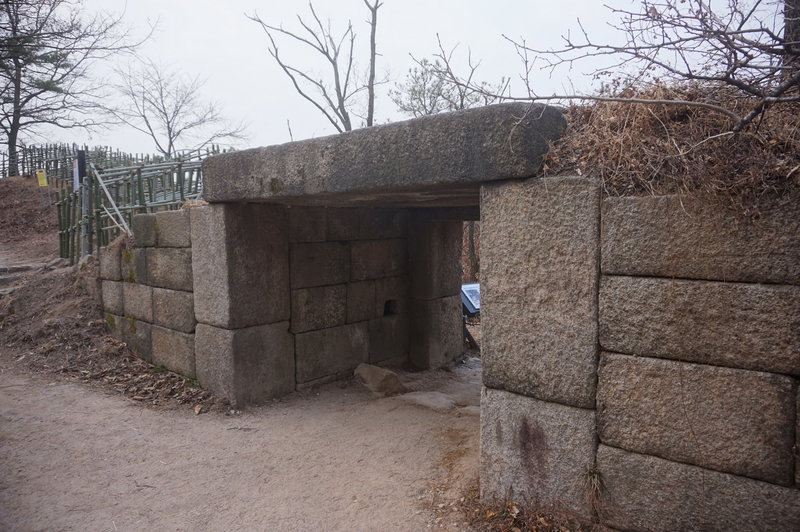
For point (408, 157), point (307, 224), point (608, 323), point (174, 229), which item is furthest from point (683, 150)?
point (174, 229)

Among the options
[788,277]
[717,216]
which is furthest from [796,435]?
[717,216]

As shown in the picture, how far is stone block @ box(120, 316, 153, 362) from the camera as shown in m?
5.83

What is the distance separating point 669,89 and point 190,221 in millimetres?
4121

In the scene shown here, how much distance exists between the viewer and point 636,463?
2.48m

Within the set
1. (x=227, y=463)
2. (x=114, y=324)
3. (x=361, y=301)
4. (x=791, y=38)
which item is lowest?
(x=227, y=463)

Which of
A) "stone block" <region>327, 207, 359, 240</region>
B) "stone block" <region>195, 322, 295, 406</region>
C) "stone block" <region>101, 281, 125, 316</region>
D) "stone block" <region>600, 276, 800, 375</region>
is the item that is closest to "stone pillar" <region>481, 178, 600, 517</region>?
"stone block" <region>600, 276, 800, 375</region>

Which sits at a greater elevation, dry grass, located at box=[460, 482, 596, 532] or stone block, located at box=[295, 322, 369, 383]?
stone block, located at box=[295, 322, 369, 383]

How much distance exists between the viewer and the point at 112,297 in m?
6.43

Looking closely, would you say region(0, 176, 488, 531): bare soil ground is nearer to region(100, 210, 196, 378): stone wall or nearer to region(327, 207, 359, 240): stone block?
region(100, 210, 196, 378): stone wall

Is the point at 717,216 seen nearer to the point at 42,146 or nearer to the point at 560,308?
the point at 560,308

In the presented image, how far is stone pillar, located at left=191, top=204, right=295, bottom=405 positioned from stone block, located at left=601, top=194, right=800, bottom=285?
3.24 metres

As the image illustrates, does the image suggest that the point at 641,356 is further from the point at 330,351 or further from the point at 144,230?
the point at 144,230

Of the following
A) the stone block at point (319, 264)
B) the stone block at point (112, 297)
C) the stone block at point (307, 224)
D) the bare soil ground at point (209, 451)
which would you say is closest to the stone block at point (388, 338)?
the bare soil ground at point (209, 451)

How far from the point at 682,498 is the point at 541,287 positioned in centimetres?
112
